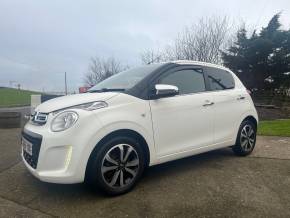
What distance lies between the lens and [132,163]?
3.91m

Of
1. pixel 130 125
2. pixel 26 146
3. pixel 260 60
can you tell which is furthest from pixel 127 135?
pixel 260 60

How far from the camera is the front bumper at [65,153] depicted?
137 inches

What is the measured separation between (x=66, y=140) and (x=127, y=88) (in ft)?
3.76

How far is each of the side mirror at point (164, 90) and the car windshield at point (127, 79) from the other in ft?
1.09

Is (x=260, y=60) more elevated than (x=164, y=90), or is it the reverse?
(x=260, y=60)

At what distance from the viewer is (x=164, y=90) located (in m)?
4.11

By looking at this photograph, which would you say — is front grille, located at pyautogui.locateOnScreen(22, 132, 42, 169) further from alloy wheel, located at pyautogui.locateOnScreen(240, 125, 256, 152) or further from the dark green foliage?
the dark green foliage

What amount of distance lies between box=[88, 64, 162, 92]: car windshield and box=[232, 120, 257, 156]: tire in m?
1.97

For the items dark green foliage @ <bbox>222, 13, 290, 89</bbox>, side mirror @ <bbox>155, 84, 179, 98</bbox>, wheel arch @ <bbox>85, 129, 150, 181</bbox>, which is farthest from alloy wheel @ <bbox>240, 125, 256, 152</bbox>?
dark green foliage @ <bbox>222, 13, 290, 89</bbox>

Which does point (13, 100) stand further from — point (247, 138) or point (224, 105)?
point (224, 105)

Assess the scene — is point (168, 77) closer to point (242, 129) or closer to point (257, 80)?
point (242, 129)

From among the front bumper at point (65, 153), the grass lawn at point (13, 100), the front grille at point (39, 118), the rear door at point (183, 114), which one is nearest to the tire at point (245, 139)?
the rear door at point (183, 114)

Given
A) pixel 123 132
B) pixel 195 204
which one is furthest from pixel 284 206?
pixel 123 132

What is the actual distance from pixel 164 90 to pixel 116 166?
1.13 meters
